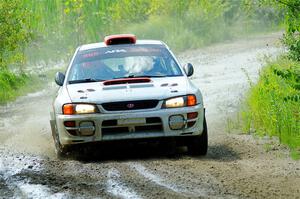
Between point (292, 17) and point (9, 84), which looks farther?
point (9, 84)

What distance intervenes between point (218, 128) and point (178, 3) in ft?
75.1

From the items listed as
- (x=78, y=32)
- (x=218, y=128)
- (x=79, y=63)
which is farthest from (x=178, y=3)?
(x=79, y=63)

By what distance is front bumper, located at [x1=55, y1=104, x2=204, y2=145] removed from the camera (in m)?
9.95

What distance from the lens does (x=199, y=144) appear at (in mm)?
10438

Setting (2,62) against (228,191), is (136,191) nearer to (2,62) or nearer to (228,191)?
(228,191)

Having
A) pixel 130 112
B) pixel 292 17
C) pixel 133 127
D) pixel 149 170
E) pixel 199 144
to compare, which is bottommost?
pixel 199 144

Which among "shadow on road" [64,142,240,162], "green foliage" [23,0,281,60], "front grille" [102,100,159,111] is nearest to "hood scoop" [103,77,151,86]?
"front grille" [102,100,159,111]

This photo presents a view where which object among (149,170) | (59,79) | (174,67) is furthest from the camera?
(174,67)

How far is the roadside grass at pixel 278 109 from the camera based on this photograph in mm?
11531

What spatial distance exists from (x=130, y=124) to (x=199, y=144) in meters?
0.97

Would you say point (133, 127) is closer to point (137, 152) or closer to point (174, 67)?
point (137, 152)

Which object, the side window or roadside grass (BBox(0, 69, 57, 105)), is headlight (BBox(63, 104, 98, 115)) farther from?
roadside grass (BBox(0, 69, 57, 105))

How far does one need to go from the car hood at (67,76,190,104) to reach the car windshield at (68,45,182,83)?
1.56 feet

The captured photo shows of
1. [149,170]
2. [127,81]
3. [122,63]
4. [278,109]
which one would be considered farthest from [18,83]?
[149,170]
